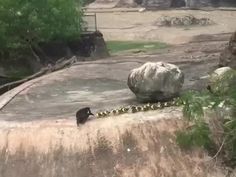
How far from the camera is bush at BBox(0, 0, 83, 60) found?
16172mm

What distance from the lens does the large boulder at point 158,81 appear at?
926 centimetres

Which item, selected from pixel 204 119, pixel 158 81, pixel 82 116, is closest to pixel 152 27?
pixel 158 81

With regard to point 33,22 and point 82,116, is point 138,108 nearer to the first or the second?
point 82,116

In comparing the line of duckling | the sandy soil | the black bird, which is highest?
the black bird

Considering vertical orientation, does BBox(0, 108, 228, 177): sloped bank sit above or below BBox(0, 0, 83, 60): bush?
above

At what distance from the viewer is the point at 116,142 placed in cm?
802

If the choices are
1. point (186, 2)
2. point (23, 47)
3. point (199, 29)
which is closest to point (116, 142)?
point (23, 47)

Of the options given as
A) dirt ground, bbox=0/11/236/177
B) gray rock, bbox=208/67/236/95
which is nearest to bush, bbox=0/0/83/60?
dirt ground, bbox=0/11/236/177

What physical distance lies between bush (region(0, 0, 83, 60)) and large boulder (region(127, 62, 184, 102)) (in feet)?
24.2

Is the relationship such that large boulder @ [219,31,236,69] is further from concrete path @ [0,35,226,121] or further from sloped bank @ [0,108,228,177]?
sloped bank @ [0,108,228,177]

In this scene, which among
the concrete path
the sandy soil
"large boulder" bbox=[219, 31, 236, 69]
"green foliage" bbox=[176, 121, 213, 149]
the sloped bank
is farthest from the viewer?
the sandy soil

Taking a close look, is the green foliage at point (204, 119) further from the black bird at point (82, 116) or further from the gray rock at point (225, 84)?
the black bird at point (82, 116)

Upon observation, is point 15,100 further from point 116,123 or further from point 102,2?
point 102,2

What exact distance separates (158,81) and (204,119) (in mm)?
1690
